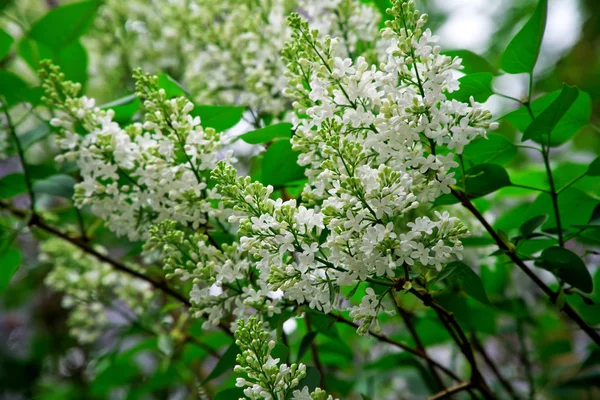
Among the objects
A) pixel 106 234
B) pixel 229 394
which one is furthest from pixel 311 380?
pixel 106 234

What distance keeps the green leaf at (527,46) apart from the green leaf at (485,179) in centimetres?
12

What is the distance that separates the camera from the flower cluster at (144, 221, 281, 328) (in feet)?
1.91

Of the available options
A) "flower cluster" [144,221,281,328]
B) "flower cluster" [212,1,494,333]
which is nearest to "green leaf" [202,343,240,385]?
"flower cluster" [144,221,281,328]

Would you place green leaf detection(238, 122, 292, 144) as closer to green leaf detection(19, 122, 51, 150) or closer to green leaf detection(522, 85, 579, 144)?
green leaf detection(522, 85, 579, 144)

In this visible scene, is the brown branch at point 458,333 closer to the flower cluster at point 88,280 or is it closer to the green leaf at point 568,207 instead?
the green leaf at point 568,207

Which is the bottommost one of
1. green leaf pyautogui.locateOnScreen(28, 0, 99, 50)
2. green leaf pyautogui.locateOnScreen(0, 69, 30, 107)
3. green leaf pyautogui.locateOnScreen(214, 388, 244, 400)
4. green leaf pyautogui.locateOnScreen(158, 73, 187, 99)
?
green leaf pyautogui.locateOnScreen(214, 388, 244, 400)

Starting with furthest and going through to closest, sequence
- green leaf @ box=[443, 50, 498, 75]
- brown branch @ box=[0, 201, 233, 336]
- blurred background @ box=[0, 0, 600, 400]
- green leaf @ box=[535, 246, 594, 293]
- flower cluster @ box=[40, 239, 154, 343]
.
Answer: blurred background @ box=[0, 0, 600, 400]
flower cluster @ box=[40, 239, 154, 343]
brown branch @ box=[0, 201, 233, 336]
green leaf @ box=[443, 50, 498, 75]
green leaf @ box=[535, 246, 594, 293]

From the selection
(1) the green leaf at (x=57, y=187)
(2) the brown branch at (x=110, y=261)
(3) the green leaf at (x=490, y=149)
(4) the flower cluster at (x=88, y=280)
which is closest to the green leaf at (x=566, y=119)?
(3) the green leaf at (x=490, y=149)

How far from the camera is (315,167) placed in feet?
1.91

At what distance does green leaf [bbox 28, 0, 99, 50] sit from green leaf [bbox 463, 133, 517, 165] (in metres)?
0.63

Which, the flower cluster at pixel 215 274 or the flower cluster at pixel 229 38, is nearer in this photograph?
the flower cluster at pixel 215 274

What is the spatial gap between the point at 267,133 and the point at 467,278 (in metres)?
0.28

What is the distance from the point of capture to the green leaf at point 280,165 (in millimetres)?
673

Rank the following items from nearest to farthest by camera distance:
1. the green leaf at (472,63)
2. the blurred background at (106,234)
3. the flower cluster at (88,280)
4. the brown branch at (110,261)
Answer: the green leaf at (472,63)
the brown branch at (110,261)
the flower cluster at (88,280)
the blurred background at (106,234)
